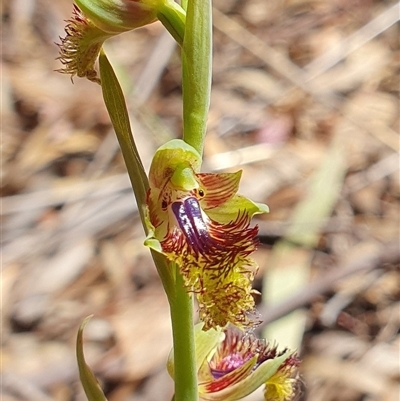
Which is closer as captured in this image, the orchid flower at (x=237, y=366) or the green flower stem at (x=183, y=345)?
the green flower stem at (x=183, y=345)

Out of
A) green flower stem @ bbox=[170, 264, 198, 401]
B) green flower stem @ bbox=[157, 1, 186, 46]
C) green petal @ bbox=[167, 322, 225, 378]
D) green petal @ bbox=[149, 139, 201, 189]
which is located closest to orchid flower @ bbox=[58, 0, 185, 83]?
green flower stem @ bbox=[157, 1, 186, 46]

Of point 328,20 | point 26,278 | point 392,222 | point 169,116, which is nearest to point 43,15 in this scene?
point 169,116

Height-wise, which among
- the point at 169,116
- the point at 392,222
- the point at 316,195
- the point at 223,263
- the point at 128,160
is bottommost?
the point at 392,222

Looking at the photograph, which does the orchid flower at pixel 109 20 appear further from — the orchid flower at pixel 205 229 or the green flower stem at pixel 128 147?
the orchid flower at pixel 205 229

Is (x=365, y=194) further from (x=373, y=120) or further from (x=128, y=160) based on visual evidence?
(x=128, y=160)

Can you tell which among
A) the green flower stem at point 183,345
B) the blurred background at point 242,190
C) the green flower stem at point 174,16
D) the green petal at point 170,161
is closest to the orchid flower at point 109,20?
the green flower stem at point 174,16

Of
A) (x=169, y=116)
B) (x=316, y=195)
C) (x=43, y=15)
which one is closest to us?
(x=316, y=195)

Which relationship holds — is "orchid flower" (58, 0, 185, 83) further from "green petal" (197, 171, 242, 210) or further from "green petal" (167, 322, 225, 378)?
"green petal" (167, 322, 225, 378)

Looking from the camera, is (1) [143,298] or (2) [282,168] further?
(2) [282,168]
